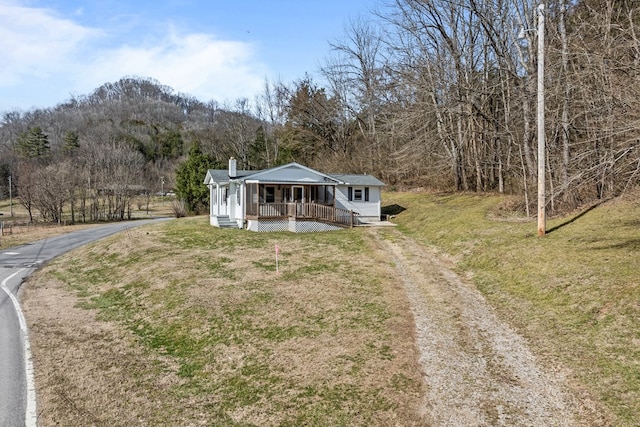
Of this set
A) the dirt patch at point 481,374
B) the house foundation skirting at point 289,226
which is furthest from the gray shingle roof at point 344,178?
the dirt patch at point 481,374

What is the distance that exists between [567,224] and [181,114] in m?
137

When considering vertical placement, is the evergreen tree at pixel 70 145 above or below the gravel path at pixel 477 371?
above

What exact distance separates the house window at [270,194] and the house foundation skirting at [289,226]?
1.63m

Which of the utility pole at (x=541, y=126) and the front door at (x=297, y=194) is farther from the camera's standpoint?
the front door at (x=297, y=194)

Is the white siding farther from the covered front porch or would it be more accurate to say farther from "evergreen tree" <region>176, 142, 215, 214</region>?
"evergreen tree" <region>176, 142, 215, 214</region>

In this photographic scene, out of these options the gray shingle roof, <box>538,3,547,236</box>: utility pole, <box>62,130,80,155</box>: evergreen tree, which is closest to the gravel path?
<box>538,3,547,236</box>: utility pole

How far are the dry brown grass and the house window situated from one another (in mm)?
8148

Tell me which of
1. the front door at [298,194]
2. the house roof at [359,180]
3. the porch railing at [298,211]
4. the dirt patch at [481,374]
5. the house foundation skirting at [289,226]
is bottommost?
the dirt patch at [481,374]

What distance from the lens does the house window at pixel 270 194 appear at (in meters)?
25.5

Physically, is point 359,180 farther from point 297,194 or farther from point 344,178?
point 297,194

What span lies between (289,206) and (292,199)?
3.99ft

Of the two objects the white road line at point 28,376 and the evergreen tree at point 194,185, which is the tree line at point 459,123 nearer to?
the evergreen tree at point 194,185

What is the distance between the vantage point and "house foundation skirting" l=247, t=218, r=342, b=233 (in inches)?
956

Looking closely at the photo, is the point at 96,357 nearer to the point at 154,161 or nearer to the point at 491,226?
the point at 491,226
